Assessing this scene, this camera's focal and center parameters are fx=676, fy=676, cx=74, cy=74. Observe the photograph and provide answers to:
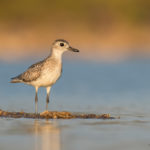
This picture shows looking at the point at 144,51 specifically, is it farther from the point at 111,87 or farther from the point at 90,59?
the point at 111,87

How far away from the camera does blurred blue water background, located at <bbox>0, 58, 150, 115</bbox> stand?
1513 cm

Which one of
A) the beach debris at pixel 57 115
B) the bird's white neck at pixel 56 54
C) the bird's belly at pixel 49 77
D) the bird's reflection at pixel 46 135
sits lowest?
the bird's reflection at pixel 46 135

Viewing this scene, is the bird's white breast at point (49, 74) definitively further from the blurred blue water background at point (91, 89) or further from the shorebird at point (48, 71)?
the blurred blue water background at point (91, 89)

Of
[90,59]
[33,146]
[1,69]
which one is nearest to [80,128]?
[33,146]

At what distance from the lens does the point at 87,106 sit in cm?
1517

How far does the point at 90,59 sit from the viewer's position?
26328 mm

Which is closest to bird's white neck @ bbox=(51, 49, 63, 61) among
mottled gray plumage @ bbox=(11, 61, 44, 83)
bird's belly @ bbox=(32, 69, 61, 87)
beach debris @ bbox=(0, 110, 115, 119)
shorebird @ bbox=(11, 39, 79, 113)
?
shorebird @ bbox=(11, 39, 79, 113)

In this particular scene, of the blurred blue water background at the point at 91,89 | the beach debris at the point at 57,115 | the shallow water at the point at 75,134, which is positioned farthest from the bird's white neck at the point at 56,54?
the shallow water at the point at 75,134

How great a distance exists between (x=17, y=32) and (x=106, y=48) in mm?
3863

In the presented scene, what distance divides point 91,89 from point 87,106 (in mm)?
3829

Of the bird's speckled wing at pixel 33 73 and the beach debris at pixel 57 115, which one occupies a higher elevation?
the bird's speckled wing at pixel 33 73

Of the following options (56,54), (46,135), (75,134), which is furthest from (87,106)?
(46,135)

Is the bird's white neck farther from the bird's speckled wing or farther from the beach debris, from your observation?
the beach debris

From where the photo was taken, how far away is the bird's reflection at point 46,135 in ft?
31.4
